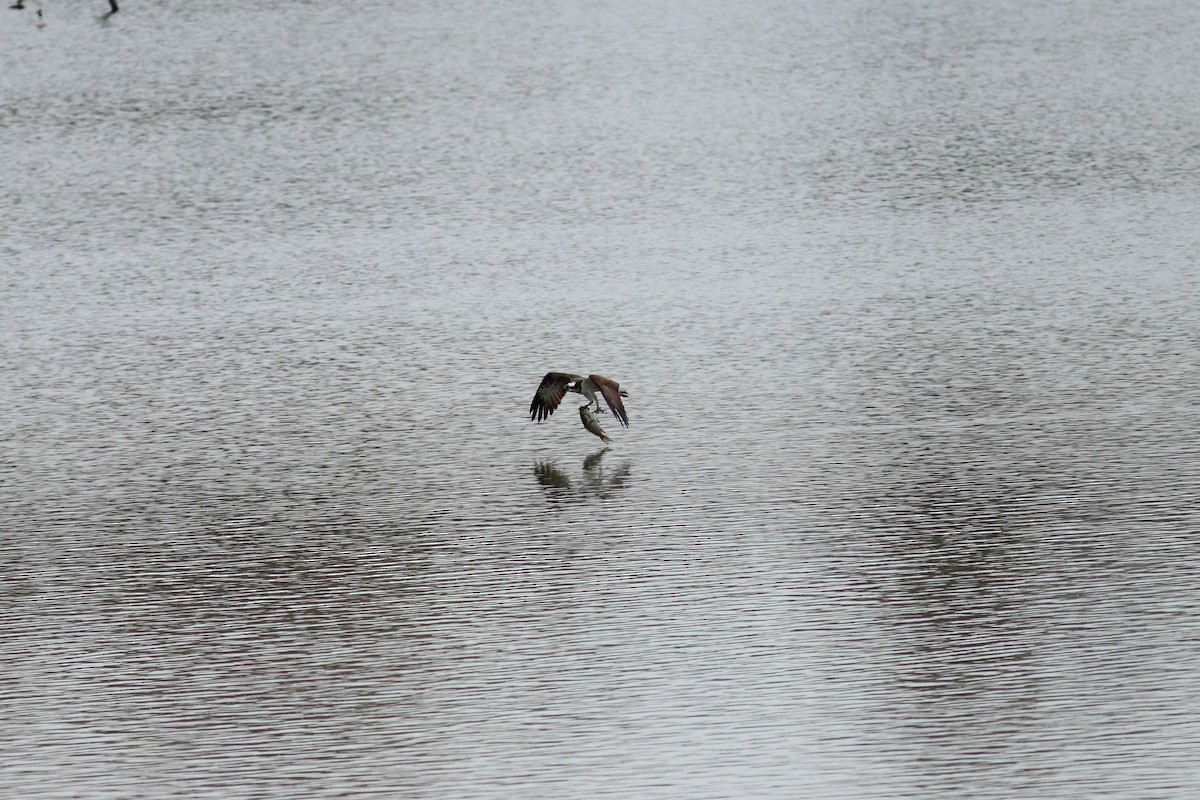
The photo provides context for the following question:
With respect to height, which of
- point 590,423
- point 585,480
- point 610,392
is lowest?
point 585,480

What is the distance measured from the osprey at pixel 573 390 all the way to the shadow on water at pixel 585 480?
14.4 inches

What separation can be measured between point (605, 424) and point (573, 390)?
0.60 m

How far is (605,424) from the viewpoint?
37.4ft

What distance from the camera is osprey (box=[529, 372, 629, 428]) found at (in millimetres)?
10516

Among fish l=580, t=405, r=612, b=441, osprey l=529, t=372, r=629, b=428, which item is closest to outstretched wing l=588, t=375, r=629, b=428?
osprey l=529, t=372, r=629, b=428

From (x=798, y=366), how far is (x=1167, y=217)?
708 cm

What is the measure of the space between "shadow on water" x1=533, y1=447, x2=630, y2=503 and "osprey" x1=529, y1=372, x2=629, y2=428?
14.4 inches

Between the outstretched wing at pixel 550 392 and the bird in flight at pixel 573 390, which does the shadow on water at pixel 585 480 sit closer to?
the bird in flight at pixel 573 390

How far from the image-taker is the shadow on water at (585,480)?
979 centimetres

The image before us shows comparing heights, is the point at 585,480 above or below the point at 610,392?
below

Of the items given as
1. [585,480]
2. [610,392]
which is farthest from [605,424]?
[585,480]

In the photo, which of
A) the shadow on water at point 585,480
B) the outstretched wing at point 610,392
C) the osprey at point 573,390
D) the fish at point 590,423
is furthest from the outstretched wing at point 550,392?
the shadow on water at point 585,480

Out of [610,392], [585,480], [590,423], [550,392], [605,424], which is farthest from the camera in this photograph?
[605,424]

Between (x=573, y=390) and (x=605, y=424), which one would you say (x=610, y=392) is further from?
(x=605, y=424)
